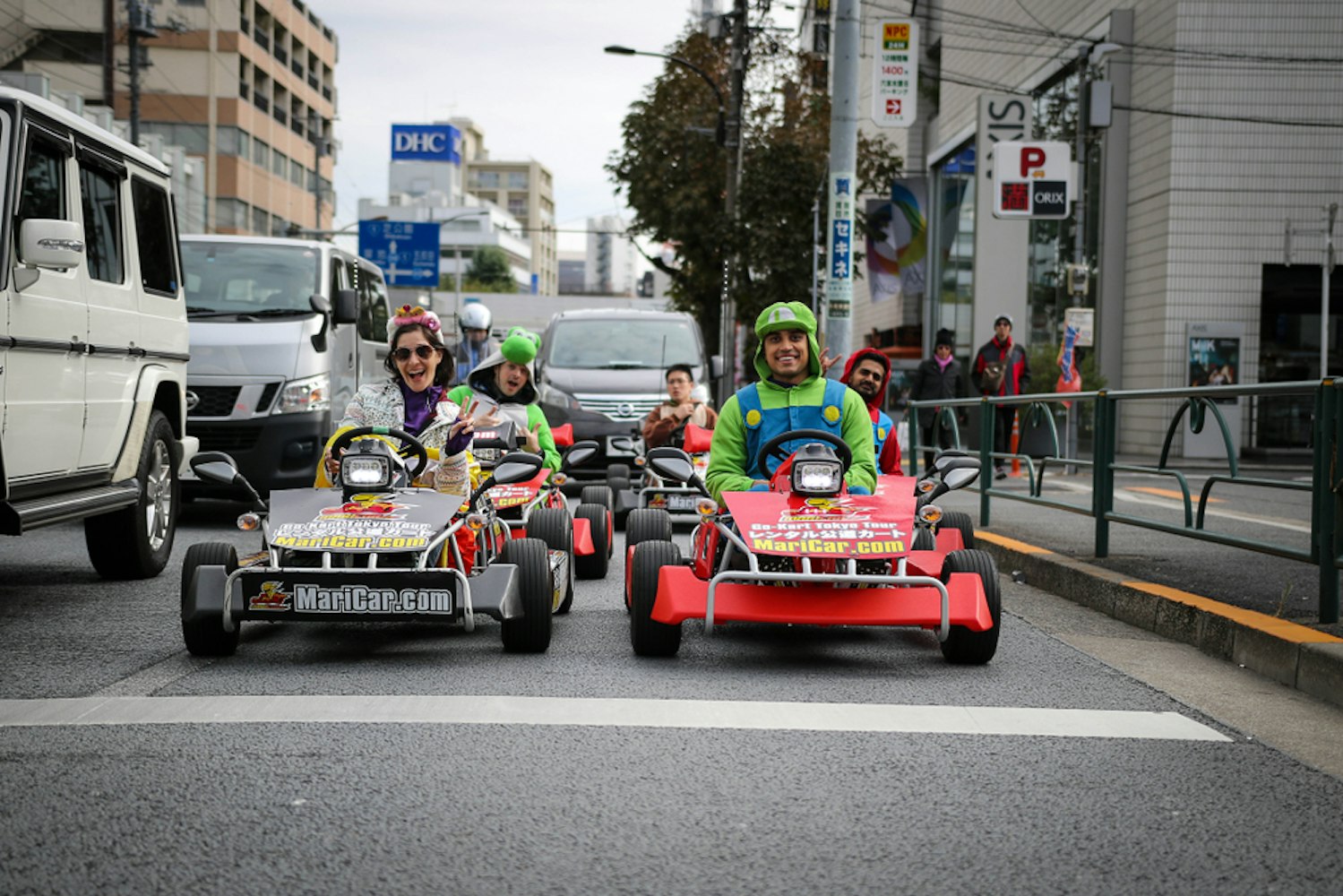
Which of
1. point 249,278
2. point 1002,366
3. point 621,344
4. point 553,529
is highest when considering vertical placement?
point 249,278

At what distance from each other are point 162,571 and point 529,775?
5685 mm

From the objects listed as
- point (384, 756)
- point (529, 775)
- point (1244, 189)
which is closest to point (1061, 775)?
point (529, 775)

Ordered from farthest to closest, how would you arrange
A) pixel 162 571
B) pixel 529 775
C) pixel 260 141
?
pixel 260 141 < pixel 162 571 < pixel 529 775

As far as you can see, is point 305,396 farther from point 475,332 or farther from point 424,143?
point 424,143

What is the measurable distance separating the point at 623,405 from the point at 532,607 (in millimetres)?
10208

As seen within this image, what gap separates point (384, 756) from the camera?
4.50 meters

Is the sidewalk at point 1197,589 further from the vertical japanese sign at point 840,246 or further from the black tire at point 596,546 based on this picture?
the vertical japanese sign at point 840,246

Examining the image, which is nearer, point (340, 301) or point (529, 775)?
point (529, 775)

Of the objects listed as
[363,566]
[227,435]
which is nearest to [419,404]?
[363,566]

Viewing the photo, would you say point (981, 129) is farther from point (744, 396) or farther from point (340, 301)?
point (744, 396)

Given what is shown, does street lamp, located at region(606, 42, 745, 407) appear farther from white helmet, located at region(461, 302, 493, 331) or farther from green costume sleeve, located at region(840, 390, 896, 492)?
green costume sleeve, located at region(840, 390, 896, 492)

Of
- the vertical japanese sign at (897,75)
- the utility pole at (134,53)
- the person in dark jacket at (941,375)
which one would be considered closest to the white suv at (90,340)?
the person in dark jacket at (941,375)

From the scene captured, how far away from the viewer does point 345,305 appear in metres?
12.9

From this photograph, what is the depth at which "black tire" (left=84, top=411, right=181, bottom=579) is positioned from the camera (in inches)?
345
